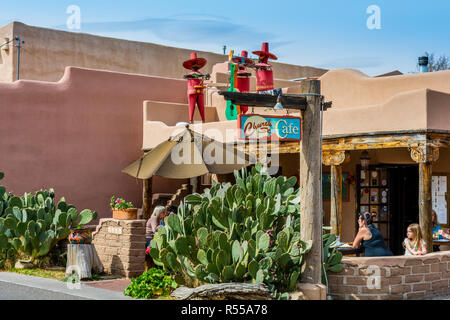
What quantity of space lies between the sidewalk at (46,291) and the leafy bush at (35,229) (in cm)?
113

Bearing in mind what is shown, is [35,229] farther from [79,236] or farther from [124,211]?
[124,211]

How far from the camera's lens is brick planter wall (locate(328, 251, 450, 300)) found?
9.71 m

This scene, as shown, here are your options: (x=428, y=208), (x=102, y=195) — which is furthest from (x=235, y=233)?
(x=102, y=195)

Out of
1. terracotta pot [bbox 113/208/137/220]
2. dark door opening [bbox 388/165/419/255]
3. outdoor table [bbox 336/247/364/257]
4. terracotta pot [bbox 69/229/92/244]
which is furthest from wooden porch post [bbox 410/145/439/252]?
terracotta pot [bbox 69/229/92/244]

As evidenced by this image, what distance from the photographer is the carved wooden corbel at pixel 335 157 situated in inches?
558

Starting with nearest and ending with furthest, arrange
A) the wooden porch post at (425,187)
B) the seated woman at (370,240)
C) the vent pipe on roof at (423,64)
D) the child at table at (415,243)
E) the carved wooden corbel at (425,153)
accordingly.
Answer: the child at table at (415,243), the seated woman at (370,240), the wooden porch post at (425,187), the carved wooden corbel at (425,153), the vent pipe on roof at (423,64)

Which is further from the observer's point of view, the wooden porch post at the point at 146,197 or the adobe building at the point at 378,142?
the wooden porch post at the point at 146,197

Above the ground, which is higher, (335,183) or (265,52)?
(265,52)

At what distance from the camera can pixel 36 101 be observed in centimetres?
1794

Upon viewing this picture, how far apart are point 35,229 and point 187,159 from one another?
10.2 ft

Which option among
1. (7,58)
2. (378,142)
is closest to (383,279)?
(378,142)

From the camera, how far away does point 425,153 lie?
40.8 feet

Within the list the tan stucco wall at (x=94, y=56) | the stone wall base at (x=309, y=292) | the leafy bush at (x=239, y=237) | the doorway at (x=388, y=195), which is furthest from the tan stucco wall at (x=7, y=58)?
the stone wall base at (x=309, y=292)

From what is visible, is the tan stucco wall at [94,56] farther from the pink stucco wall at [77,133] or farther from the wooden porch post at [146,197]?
the wooden porch post at [146,197]
